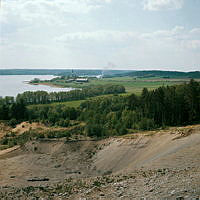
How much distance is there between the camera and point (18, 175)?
21.9 metres

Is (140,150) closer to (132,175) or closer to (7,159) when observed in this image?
(132,175)

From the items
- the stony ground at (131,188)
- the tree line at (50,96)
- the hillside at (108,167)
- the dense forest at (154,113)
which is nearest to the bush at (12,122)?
the dense forest at (154,113)

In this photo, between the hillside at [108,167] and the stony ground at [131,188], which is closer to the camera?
the stony ground at [131,188]

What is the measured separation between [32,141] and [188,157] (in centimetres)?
1731

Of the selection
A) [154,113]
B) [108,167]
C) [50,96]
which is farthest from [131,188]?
[50,96]

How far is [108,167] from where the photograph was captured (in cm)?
2328

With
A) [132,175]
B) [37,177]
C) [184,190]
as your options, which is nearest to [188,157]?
[132,175]

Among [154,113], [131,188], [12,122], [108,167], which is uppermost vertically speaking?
[154,113]

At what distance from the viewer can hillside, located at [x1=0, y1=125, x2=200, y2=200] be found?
14.5 meters

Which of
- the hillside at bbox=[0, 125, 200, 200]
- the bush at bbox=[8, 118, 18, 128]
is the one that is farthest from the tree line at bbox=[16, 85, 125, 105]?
the hillside at bbox=[0, 125, 200, 200]

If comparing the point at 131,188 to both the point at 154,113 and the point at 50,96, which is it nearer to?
the point at 154,113

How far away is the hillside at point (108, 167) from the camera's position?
14.5 meters

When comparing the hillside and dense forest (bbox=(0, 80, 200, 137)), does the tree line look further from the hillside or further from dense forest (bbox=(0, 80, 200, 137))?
the hillside

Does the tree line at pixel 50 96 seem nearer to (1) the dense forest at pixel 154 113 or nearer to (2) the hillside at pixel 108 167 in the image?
(1) the dense forest at pixel 154 113
